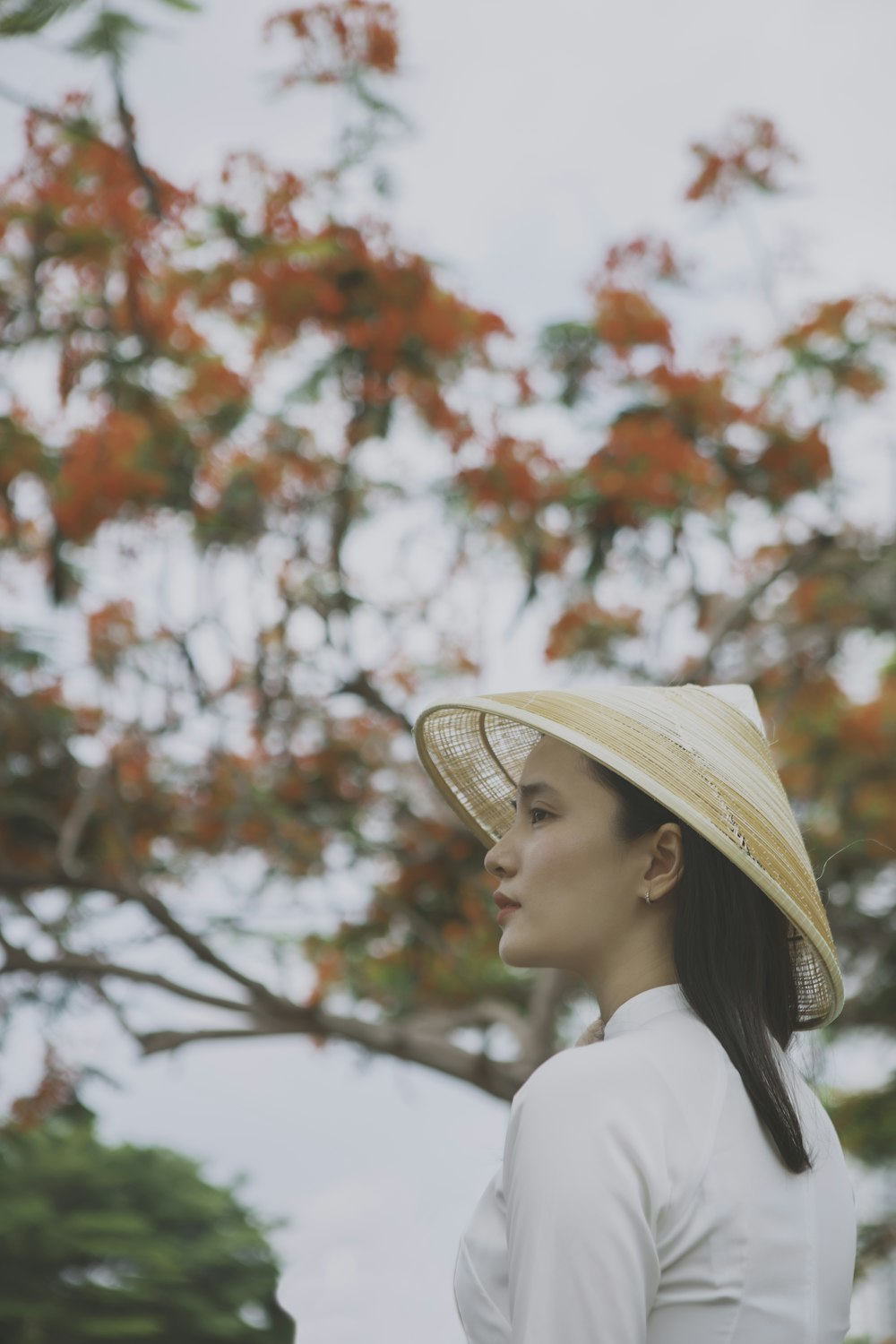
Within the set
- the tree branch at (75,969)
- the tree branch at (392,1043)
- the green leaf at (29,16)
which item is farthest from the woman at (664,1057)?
the tree branch at (75,969)

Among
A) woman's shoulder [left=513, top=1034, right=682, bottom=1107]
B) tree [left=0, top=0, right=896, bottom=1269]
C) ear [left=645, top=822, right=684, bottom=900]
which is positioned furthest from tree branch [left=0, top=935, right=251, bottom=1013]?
woman's shoulder [left=513, top=1034, right=682, bottom=1107]

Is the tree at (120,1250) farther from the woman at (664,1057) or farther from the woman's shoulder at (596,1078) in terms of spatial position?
the woman's shoulder at (596,1078)

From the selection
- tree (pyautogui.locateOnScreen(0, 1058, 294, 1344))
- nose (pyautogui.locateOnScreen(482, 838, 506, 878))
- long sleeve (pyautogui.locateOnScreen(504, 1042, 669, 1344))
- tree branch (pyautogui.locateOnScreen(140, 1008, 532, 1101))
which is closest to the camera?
long sleeve (pyautogui.locateOnScreen(504, 1042, 669, 1344))

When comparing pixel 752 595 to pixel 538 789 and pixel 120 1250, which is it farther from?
pixel 120 1250

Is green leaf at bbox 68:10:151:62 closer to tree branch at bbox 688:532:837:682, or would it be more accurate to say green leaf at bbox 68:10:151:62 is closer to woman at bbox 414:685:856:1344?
woman at bbox 414:685:856:1344

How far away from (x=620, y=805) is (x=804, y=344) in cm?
589

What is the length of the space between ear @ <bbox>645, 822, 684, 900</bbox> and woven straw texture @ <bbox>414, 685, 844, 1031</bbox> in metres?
0.04

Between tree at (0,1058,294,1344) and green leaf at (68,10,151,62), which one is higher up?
green leaf at (68,10,151,62)

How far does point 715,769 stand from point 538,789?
0.54 ft

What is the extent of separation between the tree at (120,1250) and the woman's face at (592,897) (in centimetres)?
703

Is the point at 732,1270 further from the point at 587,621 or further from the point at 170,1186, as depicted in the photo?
the point at 170,1186

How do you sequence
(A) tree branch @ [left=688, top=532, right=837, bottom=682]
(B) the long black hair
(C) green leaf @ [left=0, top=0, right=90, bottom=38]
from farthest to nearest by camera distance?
(A) tree branch @ [left=688, top=532, right=837, bottom=682] < (C) green leaf @ [left=0, top=0, right=90, bottom=38] < (B) the long black hair

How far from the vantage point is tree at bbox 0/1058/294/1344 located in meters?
8.39

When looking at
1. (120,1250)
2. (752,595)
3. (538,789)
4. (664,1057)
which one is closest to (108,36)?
(538,789)
